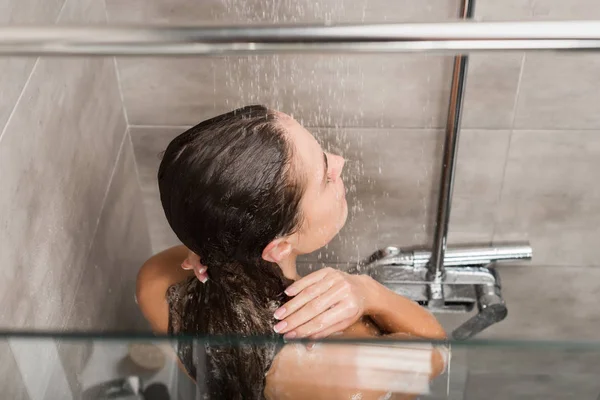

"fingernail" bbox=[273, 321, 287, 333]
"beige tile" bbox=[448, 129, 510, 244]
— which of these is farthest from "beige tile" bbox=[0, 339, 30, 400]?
"beige tile" bbox=[448, 129, 510, 244]

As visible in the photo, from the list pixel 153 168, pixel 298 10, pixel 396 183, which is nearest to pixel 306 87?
pixel 298 10

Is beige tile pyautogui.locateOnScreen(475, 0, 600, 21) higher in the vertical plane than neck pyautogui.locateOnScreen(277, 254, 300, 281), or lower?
higher

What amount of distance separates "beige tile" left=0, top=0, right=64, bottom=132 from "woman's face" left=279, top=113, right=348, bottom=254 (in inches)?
13.8

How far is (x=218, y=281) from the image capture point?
104cm

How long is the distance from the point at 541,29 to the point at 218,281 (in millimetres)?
574

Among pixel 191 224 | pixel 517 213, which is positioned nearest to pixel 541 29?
pixel 191 224

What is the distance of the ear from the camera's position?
99 cm

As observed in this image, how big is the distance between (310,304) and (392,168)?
48cm

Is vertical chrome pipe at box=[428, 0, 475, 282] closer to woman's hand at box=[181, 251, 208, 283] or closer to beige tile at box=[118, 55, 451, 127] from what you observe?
beige tile at box=[118, 55, 451, 127]

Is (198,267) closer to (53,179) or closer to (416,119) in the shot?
(53,179)

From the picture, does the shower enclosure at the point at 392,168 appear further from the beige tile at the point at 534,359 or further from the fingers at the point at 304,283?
the beige tile at the point at 534,359

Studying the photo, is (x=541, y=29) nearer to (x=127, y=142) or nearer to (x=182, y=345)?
(x=182, y=345)

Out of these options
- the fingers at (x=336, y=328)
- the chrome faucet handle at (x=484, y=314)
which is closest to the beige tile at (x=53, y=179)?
the fingers at (x=336, y=328)

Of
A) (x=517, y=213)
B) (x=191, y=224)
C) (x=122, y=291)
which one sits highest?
(x=191, y=224)
